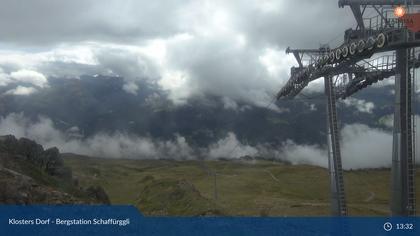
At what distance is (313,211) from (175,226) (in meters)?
79.2

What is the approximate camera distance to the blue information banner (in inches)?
1016

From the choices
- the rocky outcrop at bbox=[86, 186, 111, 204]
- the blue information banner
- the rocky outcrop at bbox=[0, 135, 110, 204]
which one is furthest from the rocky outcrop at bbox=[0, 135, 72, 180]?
the blue information banner

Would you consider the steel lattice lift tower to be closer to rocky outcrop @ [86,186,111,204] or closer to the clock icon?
the clock icon

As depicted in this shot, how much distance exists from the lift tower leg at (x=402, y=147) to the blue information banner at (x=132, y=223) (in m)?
3.39

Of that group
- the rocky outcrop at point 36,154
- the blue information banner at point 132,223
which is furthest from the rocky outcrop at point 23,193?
the rocky outcrop at point 36,154

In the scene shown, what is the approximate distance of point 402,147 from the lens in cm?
3328

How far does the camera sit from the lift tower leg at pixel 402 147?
108 ft

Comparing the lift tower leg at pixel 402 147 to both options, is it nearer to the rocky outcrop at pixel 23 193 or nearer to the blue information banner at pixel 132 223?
the blue information banner at pixel 132 223

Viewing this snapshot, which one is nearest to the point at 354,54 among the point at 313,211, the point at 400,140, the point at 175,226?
the point at 400,140

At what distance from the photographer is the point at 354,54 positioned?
3678 cm

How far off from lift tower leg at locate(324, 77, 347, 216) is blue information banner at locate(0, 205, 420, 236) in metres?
15.6

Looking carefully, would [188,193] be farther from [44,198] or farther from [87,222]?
[87,222]

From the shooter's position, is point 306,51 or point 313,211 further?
point 313,211

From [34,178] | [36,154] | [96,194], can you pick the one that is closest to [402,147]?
[34,178]
